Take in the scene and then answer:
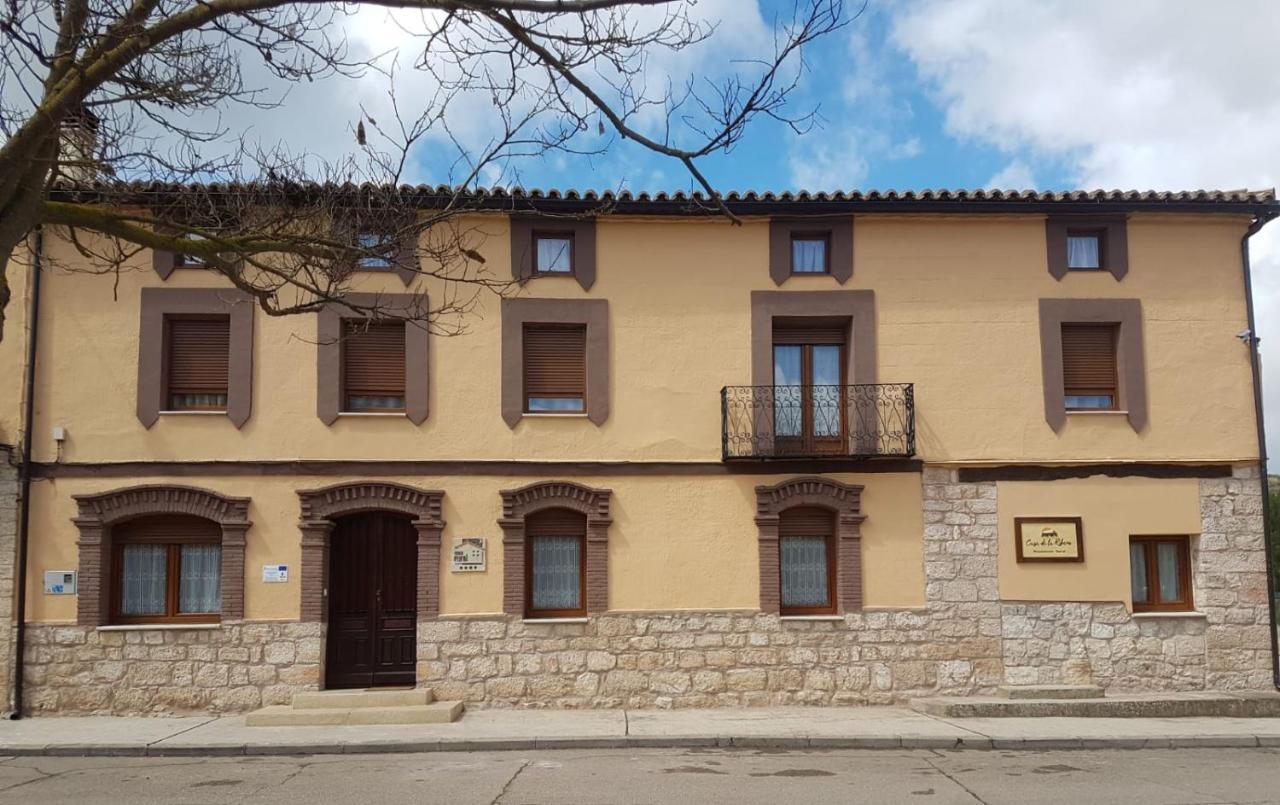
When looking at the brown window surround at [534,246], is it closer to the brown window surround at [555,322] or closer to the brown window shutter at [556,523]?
the brown window surround at [555,322]

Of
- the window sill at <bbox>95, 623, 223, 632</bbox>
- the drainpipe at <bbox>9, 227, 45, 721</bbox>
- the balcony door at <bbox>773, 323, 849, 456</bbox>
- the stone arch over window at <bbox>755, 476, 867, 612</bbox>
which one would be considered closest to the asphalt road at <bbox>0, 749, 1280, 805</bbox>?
the window sill at <bbox>95, 623, 223, 632</bbox>

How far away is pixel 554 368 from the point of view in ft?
42.5

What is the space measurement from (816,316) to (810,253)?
863 millimetres

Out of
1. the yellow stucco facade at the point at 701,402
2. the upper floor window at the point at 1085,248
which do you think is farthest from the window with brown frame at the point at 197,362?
the upper floor window at the point at 1085,248

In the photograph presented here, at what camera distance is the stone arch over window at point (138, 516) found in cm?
1200

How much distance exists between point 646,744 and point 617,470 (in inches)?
138

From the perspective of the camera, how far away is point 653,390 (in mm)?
12812

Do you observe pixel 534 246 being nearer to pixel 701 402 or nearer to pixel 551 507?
pixel 701 402

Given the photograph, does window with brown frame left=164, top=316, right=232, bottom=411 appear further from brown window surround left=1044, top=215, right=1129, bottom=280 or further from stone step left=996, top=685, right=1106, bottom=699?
brown window surround left=1044, top=215, right=1129, bottom=280

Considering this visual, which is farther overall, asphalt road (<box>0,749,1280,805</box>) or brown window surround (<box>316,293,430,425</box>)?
brown window surround (<box>316,293,430,425</box>)

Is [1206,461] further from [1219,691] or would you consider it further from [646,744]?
[646,744]

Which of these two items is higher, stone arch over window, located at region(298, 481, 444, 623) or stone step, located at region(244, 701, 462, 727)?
stone arch over window, located at region(298, 481, 444, 623)

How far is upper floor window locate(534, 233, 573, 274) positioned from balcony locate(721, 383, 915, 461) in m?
2.62

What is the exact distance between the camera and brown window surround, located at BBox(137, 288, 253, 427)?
40.4 feet
